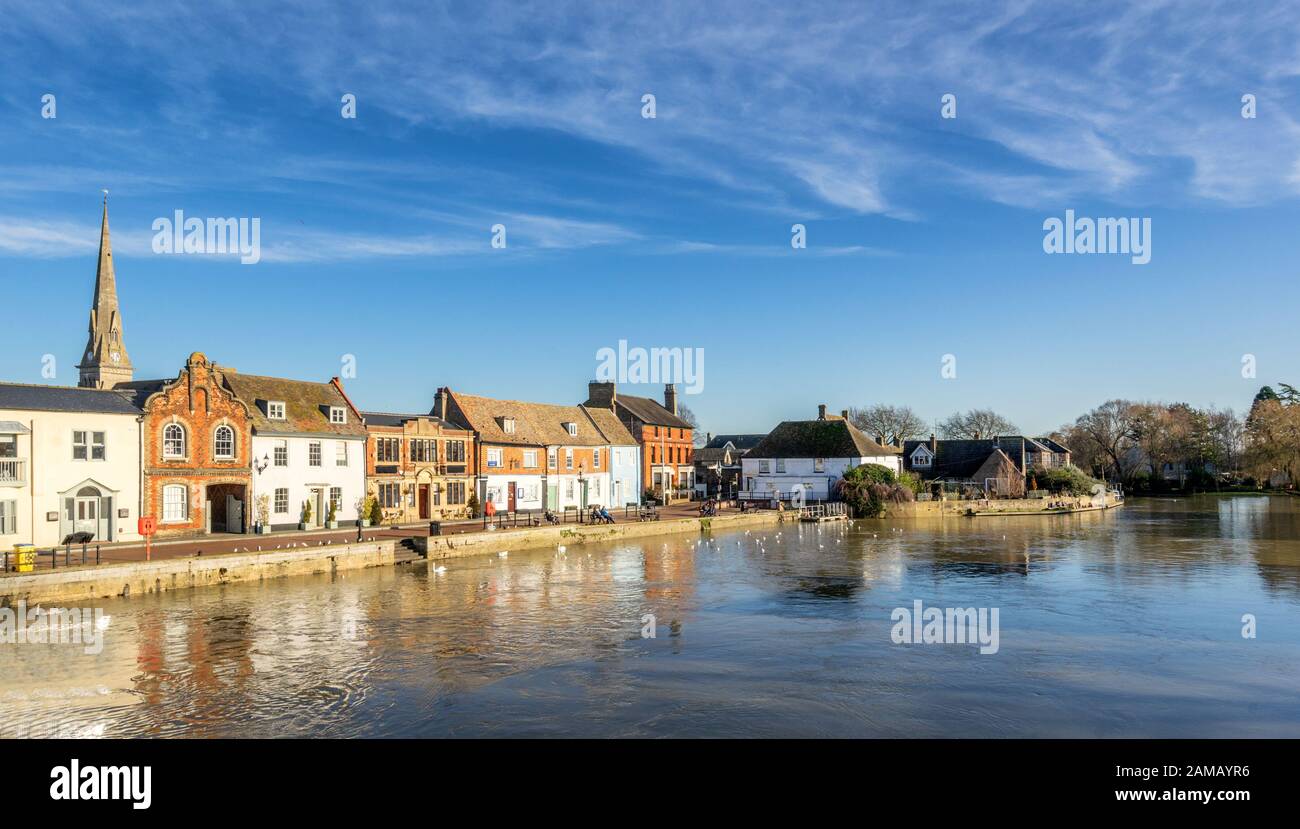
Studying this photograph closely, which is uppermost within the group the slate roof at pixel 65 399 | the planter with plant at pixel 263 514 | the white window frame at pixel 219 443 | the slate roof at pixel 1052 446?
the slate roof at pixel 65 399

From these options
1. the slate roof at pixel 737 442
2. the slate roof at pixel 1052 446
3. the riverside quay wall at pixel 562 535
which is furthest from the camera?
the slate roof at pixel 737 442

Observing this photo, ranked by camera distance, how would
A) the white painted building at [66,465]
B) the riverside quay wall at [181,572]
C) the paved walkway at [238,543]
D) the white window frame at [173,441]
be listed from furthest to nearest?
the white window frame at [173,441] < the white painted building at [66,465] < the paved walkway at [238,543] < the riverside quay wall at [181,572]

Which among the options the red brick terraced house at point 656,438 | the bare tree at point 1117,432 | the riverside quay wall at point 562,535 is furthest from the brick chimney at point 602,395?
the bare tree at point 1117,432

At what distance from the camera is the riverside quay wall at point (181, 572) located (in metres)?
25.2

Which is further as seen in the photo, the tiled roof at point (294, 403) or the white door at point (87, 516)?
the tiled roof at point (294, 403)

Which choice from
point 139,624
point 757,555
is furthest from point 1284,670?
point 139,624

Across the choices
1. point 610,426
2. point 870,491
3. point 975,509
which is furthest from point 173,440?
point 975,509

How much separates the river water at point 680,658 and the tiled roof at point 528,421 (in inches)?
703

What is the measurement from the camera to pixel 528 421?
57.7 m

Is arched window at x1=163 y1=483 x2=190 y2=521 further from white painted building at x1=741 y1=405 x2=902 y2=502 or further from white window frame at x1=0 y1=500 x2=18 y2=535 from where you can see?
white painted building at x1=741 y1=405 x2=902 y2=502

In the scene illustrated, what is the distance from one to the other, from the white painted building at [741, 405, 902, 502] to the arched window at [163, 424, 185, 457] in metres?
44.2

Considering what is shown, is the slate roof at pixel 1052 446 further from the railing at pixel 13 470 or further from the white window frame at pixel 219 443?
the railing at pixel 13 470
